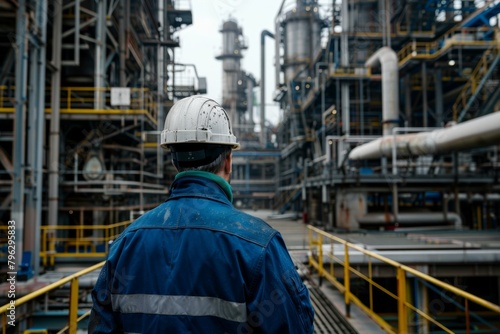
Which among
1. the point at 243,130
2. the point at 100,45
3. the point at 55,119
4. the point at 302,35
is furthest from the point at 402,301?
the point at 243,130

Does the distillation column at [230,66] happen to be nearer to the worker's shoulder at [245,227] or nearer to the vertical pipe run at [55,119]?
the vertical pipe run at [55,119]

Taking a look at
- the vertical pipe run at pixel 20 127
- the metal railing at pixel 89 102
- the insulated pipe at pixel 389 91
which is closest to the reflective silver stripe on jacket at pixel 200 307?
the vertical pipe run at pixel 20 127

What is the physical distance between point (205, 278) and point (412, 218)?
1249 cm

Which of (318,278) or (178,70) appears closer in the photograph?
(318,278)

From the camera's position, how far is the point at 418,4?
20969 mm

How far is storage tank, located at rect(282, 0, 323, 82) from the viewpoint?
2878cm

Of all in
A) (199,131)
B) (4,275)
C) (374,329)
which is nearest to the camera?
(199,131)

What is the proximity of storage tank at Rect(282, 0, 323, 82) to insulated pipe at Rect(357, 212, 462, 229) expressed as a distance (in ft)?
61.1

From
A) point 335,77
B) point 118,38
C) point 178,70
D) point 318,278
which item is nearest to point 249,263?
point 318,278

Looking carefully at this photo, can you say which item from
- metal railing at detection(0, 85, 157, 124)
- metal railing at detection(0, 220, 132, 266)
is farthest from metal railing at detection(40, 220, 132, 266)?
metal railing at detection(0, 85, 157, 124)

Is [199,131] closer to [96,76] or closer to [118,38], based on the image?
[96,76]

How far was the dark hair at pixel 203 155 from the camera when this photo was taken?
145 cm

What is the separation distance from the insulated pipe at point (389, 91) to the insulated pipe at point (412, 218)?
17.3 feet

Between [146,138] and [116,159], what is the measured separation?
2857 millimetres
